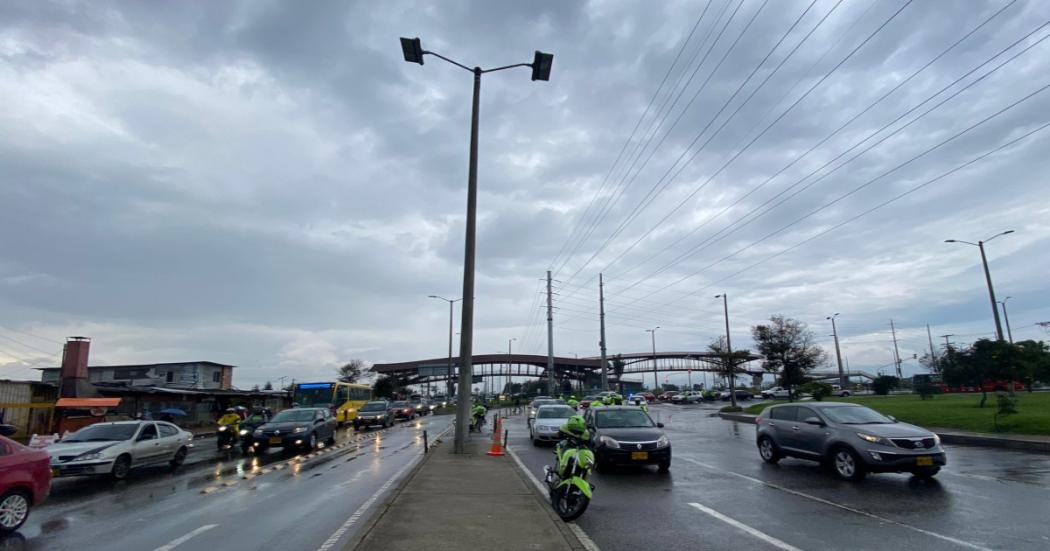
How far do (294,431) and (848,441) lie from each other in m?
17.0

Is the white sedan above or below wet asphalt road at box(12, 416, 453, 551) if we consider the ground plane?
above

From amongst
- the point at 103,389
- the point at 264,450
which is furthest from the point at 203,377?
the point at 264,450

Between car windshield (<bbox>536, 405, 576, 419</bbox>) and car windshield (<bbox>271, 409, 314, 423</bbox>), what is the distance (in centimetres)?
864

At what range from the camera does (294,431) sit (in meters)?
20.0

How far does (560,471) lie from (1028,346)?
2675 cm

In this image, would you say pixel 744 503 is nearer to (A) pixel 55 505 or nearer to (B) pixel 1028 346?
(A) pixel 55 505

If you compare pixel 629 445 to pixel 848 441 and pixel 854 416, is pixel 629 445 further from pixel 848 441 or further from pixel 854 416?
pixel 854 416

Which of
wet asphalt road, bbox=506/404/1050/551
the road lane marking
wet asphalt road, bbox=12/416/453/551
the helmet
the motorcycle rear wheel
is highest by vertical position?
the helmet

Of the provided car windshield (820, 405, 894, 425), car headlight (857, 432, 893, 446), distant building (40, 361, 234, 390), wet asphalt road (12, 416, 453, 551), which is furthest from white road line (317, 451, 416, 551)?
distant building (40, 361, 234, 390)

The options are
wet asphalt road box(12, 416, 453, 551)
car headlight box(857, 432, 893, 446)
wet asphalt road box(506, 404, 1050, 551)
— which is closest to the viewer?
wet asphalt road box(506, 404, 1050, 551)

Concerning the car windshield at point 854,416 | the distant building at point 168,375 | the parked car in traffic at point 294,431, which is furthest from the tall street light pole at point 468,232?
the distant building at point 168,375

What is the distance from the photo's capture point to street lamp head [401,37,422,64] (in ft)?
53.4

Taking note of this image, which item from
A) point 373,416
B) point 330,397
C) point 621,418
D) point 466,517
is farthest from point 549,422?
point 330,397

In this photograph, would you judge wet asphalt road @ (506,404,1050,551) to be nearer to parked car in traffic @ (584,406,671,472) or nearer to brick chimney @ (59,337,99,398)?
parked car in traffic @ (584,406,671,472)
